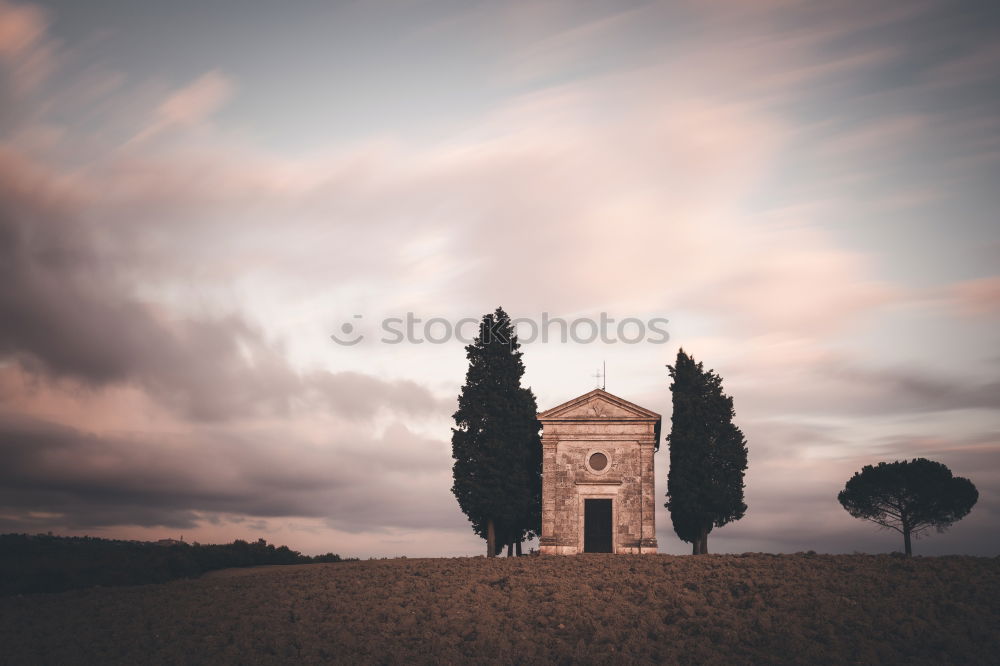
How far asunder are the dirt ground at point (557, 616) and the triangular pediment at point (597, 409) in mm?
8229

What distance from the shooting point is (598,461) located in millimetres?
36531

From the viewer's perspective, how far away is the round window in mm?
36469

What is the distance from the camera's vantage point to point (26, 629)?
24250 mm

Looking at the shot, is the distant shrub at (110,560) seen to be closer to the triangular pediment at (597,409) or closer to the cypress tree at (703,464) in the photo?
the triangular pediment at (597,409)

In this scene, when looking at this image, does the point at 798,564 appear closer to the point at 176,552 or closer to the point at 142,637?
the point at 142,637

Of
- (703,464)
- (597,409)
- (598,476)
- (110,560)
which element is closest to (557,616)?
(598,476)

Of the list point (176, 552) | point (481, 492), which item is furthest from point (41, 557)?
point (481, 492)

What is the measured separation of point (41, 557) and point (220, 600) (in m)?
11.4

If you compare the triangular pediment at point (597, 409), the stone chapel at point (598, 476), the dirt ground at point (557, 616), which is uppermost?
the triangular pediment at point (597, 409)

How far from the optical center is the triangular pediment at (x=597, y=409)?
36656mm

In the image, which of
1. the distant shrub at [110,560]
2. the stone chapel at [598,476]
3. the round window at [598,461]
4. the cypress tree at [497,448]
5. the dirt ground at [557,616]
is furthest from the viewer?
the cypress tree at [497,448]

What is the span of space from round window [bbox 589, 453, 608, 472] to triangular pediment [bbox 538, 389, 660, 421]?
187cm

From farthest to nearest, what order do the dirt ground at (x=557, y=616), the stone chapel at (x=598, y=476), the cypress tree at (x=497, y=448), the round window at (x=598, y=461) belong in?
the cypress tree at (x=497, y=448) → the round window at (x=598, y=461) → the stone chapel at (x=598, y=476) → the dirt ground at (x=557, y=616)

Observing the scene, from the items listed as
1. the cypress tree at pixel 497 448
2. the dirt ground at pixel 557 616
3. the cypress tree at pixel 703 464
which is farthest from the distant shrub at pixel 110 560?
the cypress tree at pixel 703 464
